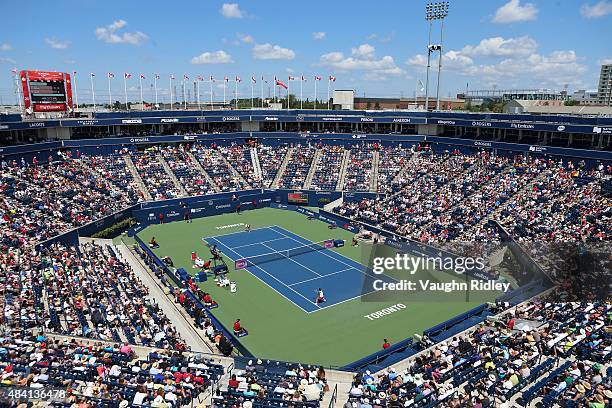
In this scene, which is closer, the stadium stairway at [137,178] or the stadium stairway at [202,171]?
the stadium stairway at [137,178]

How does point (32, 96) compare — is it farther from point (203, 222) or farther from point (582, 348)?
point (582, 348)

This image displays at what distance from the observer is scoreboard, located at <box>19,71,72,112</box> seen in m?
48.7

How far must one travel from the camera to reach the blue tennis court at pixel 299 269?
2880cm

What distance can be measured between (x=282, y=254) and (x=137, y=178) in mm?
23937

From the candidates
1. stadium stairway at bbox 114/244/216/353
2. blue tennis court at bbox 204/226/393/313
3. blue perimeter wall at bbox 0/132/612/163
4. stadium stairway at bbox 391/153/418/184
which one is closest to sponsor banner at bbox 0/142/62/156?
blue perimeter wall at bbox 0/132/612/163

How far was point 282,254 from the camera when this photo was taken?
36.7 m

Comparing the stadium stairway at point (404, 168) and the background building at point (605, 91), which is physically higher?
the background building at point (605, 91)

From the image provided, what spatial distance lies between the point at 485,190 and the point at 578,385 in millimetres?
28630

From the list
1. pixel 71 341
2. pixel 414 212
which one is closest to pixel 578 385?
pixel 71 341

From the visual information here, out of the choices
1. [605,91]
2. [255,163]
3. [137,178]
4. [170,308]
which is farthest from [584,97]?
[170,308]

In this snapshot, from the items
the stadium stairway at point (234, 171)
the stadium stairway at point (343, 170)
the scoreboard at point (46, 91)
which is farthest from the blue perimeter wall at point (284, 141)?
the scoreboard at point (46, 91)

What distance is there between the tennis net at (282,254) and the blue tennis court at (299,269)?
356mm

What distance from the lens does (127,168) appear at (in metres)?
53.5

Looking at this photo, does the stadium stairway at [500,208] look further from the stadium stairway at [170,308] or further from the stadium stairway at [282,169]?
the stadium stairway at [282,169]
